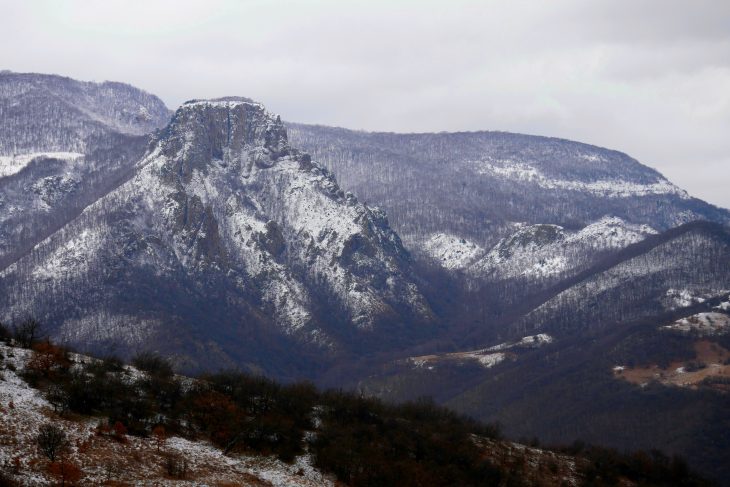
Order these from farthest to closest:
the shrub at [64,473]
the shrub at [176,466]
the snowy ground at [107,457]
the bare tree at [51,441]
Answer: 1. the shrub at [176,466]
2. the bare tree at [51,441]
3. the snowy ground at [107,457]
4. the shrub at [64,473]

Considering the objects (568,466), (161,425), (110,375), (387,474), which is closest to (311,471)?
(387,474)

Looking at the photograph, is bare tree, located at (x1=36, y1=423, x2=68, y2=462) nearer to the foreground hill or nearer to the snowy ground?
the foreground hill

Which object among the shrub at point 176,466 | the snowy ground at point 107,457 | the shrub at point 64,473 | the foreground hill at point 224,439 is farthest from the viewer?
the shrub at point 176,466

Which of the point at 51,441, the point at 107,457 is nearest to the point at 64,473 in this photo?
the point at 51,441

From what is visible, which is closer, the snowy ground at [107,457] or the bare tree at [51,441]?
the snowy ground at [107,457]

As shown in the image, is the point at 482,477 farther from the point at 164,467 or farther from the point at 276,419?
the point at 164,467

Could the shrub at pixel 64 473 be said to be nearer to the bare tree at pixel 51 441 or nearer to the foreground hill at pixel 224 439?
the foreground hill at pixel 224 439

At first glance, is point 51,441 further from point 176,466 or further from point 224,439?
point 224,439

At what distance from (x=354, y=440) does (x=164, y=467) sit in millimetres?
35106

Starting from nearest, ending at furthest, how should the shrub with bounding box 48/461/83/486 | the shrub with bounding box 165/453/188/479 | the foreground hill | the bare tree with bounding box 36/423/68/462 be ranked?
the shrub with bounding box 48/461/83/486 < the bare tree with bounding box 36/423/68/462 < the foreground hill < the shrub with bounding box 165/453/188/479

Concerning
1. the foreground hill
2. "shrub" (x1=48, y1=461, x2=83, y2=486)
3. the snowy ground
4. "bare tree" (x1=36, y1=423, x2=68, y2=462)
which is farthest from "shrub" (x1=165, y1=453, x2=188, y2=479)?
"bare tree" (x1=36, y1=423, x2=68, y2=462)

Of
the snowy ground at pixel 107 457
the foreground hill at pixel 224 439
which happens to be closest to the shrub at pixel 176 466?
the foreground hill at pixel 224 439

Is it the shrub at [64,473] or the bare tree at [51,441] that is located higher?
the bare tree at [51,441]

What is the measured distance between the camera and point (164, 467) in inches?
3548
